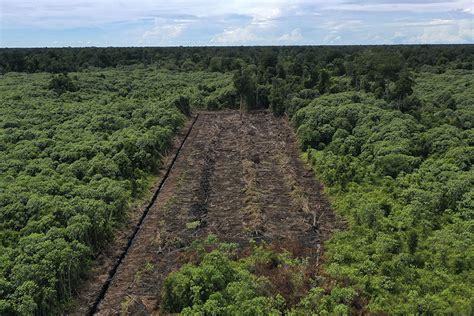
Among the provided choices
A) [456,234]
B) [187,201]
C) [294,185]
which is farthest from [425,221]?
[187,201]

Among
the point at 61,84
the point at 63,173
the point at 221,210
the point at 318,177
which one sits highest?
the point at 61,84

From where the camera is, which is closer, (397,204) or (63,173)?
(397,204)

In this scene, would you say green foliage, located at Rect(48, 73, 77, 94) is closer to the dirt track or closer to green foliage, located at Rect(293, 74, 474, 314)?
the dirt track

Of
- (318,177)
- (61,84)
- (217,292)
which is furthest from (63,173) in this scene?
(61,84)

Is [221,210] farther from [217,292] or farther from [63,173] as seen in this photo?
[217,292]

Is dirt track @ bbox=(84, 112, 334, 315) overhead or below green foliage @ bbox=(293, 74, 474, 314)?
below

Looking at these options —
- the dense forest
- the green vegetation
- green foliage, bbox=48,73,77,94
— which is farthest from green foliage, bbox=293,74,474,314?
green foliage, bbox=48,73,77,94
